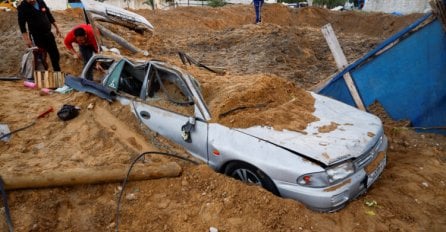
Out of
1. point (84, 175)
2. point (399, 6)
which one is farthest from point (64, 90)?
point (399, 6)

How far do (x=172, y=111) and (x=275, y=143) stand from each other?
1.36 m

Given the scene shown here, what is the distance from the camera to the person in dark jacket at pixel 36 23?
21.8ft

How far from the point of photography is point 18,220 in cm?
311

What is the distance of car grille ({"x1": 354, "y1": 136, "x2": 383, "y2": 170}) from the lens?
3.25 m

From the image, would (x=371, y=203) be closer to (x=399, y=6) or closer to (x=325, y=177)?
(x=325, y=177)

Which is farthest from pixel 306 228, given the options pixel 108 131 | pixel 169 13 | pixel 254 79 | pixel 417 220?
pixel 169 13

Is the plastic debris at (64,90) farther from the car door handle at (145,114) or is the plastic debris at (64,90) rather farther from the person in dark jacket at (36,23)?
the car door handle at (145,114)

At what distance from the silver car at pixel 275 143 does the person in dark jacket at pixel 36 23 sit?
373 centimetres

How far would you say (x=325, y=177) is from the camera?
3.02 meters

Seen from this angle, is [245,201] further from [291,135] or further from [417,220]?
[417,220]

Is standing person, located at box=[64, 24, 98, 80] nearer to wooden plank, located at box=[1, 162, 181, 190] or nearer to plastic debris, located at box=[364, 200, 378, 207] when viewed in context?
wooden plank, located at box=[1, 162, 181, 190]

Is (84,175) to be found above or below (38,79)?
above

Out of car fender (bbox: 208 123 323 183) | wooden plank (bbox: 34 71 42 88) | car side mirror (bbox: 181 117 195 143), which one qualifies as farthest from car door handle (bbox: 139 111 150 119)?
wooden plank (bbox: 34 71 42 88)

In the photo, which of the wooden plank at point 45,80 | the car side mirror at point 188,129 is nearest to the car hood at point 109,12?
the wooden plank at point 45,80
